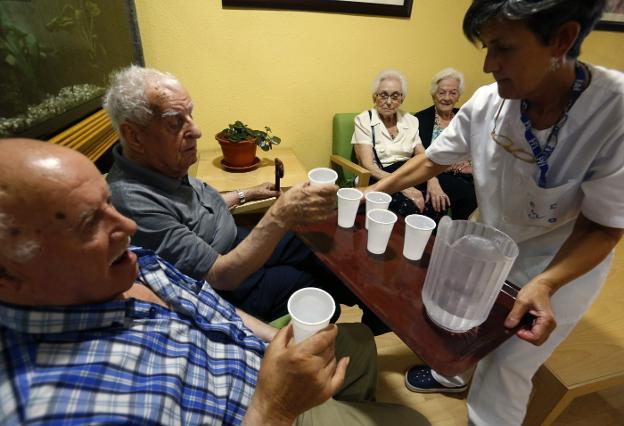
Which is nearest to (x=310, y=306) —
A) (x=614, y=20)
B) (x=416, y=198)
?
(x=416, y=198)

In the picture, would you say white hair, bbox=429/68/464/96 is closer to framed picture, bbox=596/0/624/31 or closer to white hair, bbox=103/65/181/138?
framed picture, bbox=596/0/624/31

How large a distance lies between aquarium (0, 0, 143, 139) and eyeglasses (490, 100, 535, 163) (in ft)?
4.75

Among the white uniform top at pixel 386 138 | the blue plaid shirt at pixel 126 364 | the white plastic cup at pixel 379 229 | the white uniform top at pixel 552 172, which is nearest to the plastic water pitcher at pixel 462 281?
the white plastic cup at pixel 379 229

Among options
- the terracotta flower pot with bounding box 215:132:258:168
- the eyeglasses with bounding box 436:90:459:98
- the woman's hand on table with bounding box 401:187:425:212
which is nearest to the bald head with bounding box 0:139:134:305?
the terracotta flower pot with bounding box 215:132:258:168

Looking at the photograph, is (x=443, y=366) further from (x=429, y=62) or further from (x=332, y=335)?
(x=429, y=62)

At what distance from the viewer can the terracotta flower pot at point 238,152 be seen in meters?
2.02

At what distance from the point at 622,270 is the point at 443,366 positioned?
1.83 meters

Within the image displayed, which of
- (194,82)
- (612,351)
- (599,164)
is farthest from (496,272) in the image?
(194,82)

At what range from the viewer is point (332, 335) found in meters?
0.59

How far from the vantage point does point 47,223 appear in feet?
1.66

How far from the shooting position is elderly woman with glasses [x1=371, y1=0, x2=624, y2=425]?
2.61 feet

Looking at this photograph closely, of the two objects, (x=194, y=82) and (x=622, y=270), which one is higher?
(x=194, y=82)

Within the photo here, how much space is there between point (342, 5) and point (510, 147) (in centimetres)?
190

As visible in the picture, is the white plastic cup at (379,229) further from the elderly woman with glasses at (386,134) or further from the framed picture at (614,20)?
the framed picture at (614,20)
